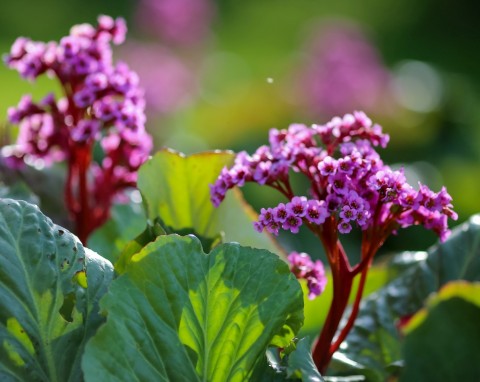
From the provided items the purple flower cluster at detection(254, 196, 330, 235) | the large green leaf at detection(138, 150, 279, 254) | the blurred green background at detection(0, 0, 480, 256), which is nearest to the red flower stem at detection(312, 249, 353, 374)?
the purple flower cluster at detection(254, 196, 330, 235)

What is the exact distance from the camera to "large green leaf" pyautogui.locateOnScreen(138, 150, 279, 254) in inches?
49.8

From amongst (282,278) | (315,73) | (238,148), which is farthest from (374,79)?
(282,278)

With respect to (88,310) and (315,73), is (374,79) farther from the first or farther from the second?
(88,310)

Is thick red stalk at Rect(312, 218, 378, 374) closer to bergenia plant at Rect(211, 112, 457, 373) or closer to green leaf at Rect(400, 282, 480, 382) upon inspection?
bergenia plant at Rect(211, 112, 457, 373)

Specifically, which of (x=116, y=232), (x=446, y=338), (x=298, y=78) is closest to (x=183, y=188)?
(x=116, y=232)

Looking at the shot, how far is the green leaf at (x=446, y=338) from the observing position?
36.8 inches

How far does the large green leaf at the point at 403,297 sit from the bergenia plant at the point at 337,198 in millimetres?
Answer: 162

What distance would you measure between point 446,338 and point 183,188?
0.49 metres

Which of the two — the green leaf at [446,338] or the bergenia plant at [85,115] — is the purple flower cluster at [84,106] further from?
the green leaf at [446,338]

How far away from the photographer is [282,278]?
1031 millimetres

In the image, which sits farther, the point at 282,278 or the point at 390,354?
the point at 390,354

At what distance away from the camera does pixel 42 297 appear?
102 centimetres

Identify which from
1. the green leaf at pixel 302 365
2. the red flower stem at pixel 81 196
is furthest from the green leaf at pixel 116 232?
the green leaf at pixel 302 365

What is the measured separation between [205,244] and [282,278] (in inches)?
10.8
